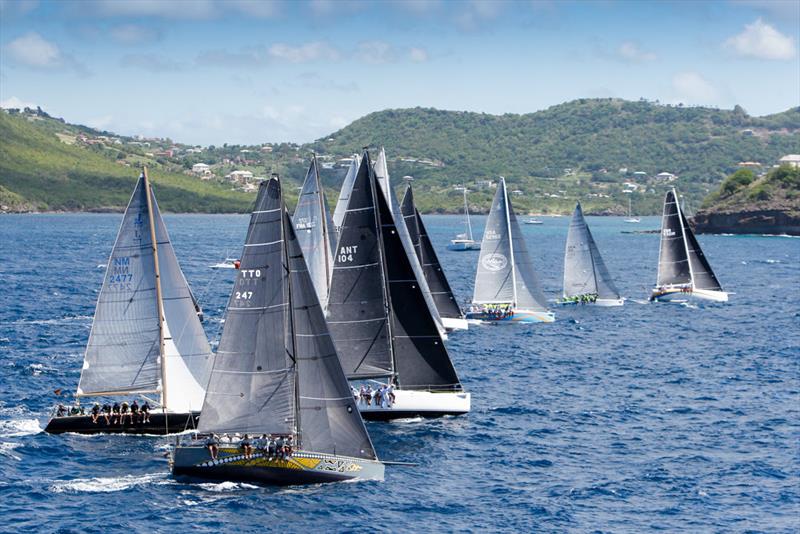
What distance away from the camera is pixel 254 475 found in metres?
42.5

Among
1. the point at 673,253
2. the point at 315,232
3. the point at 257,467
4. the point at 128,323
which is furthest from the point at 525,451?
the point at 673,253

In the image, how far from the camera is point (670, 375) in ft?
231

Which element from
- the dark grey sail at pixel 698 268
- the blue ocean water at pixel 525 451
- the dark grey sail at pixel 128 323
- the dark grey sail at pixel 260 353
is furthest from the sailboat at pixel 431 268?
the dark grey sail at pixel 260 353

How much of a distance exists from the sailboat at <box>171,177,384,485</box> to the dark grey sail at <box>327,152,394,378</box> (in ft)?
35.0

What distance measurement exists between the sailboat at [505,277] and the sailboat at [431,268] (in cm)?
610

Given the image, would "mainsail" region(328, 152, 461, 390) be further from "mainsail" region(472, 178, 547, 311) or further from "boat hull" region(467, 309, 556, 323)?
"boat hull" region(467, 309, 556, 323)

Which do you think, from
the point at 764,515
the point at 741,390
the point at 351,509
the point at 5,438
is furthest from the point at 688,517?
the point at 5,438

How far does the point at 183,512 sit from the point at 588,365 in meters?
40.0

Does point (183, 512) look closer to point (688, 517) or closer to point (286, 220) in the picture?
point (286, 220)

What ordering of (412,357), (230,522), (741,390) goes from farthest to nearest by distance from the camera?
(741,390) < (412,357) < (230,522)

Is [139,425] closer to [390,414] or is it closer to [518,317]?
[390,414]

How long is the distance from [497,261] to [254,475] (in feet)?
171

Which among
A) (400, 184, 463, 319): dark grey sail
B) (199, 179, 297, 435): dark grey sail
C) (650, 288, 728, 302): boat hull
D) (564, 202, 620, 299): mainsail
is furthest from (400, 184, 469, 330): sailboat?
(199, 179, 297, 435): dark grey sail

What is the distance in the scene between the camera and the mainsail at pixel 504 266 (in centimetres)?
9169
